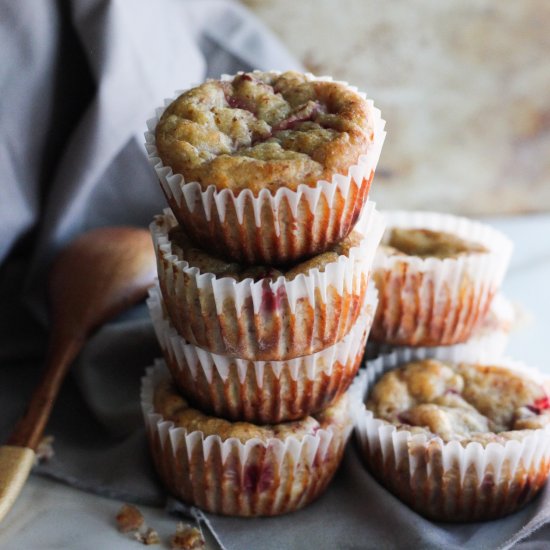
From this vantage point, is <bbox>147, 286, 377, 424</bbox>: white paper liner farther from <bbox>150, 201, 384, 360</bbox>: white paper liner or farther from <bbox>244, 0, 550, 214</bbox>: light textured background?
<bbox>244, 0, 550, 214</bbox>: light textured background

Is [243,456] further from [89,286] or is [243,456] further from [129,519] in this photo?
[89,286]

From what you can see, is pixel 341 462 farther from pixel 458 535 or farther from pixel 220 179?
pixel 220 179

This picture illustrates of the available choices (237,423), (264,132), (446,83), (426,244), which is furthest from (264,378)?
(446,83)

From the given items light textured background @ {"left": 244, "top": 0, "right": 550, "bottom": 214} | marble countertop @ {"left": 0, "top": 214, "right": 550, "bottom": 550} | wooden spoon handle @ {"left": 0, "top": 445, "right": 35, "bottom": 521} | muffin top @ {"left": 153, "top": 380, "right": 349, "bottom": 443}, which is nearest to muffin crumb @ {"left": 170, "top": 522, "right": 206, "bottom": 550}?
marble countertop @ {"left": 0, "top": 214, "right": 550, "bottom": 550}

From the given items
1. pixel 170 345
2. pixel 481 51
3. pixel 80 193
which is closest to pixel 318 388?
pixel 170 345

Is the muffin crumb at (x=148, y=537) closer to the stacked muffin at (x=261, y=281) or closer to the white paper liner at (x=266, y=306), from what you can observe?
the stacked muffin at (x=261, y=281)

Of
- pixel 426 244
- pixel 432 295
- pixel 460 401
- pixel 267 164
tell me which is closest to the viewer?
pixel 267 164

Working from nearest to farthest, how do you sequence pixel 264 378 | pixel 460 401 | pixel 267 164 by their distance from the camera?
1. pixel 267 164
2. pixel 264 378
3. pixel 460 401
